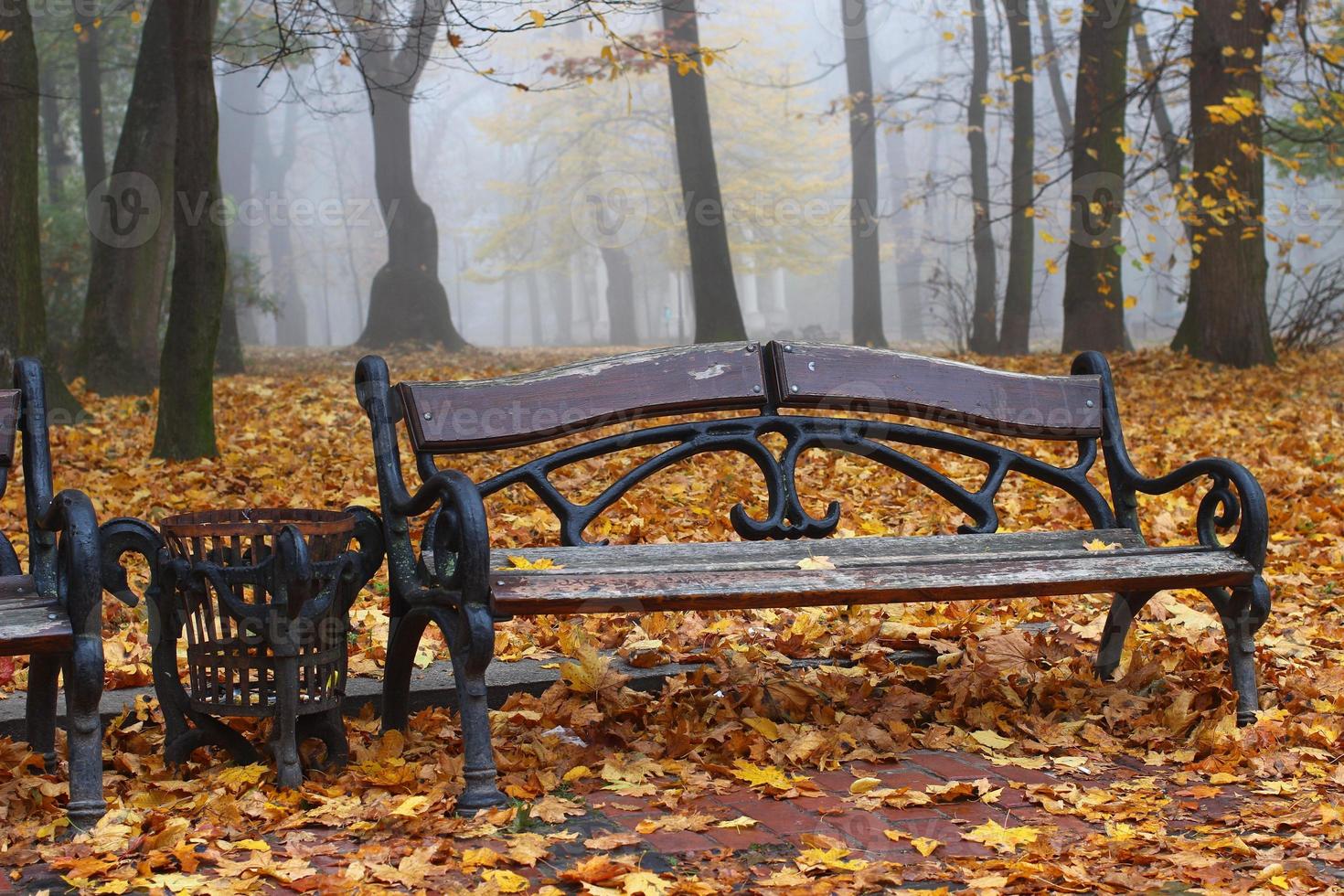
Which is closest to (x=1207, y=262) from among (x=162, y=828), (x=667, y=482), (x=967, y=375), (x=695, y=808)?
(x=667, y=482)

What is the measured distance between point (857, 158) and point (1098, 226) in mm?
11735

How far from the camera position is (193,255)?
706cm

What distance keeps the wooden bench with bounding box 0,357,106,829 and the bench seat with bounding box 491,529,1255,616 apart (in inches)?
32.2

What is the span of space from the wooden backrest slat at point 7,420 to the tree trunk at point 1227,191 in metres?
8.55

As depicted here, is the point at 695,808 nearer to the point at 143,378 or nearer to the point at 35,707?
the point at 35,707

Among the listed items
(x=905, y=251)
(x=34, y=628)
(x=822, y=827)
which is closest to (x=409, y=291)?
(x=34, y=628)

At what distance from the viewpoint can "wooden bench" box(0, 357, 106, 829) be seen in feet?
8.98

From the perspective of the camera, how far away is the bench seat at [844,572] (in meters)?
3.00

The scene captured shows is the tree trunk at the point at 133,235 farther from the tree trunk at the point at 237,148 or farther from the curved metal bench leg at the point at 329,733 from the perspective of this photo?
the tree trunk at the point at 237,148

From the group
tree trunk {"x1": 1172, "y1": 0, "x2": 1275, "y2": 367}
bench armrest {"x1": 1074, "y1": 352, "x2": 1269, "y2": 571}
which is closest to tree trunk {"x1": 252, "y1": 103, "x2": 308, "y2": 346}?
tree trunk {"x1": 1172, "y1": 0, "x2": 1275, "y2": 367}

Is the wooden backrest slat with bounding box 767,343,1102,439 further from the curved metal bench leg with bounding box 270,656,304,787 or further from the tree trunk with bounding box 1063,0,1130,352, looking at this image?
the tree trunk with bounding box 1063,0,1130,352

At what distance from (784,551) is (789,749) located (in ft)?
1.70

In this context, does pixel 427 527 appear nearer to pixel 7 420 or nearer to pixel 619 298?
pixel 7 420

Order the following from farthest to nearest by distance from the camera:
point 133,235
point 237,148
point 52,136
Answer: point 237,148
point 52,136
point 133,235
